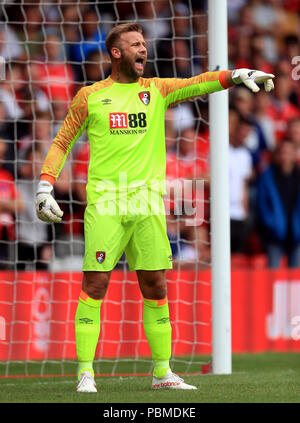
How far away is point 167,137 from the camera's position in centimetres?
901

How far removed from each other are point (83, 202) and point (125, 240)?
9.37 ft

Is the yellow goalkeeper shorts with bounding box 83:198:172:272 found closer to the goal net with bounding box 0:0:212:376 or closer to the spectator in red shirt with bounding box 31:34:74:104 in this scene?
the goal net with bounding box 0:0:212:376

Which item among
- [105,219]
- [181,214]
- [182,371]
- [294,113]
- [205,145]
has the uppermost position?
[294,113]

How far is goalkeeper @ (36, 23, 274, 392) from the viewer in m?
5.48

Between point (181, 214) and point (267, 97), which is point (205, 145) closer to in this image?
point (181, 214)

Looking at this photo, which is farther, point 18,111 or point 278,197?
point 278,197

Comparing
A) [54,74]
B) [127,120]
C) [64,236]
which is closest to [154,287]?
[127,120]

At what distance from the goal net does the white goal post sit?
656 millimetres

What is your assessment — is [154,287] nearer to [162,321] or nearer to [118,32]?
[162,321]

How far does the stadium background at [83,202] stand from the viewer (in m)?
8.22

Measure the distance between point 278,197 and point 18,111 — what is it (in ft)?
9.40

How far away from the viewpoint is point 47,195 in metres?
5.47

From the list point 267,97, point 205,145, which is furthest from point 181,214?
point 267,97
